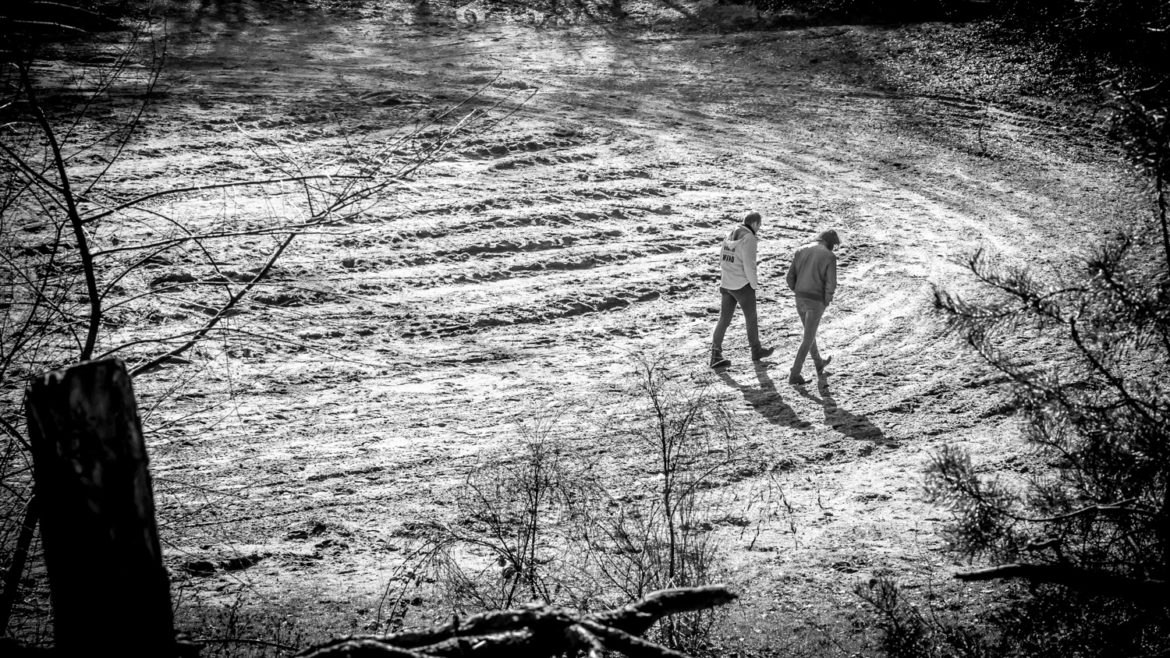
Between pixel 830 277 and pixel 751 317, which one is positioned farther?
pixel 751 317

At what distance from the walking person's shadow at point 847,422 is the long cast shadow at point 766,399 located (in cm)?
29

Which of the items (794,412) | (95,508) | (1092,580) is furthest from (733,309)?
(95,508)

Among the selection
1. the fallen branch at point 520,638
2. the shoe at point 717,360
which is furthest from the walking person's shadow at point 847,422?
the fallen branch at point 520,638

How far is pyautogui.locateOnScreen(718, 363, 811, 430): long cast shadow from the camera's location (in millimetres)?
9031

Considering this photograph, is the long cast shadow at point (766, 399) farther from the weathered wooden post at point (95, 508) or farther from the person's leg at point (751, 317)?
the weathered wooden post at point (95, 508)

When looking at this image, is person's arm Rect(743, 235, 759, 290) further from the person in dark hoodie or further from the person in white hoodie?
the person in dark hoodie

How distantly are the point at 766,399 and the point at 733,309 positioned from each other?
113cm

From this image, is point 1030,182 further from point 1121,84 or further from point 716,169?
point 1121,84

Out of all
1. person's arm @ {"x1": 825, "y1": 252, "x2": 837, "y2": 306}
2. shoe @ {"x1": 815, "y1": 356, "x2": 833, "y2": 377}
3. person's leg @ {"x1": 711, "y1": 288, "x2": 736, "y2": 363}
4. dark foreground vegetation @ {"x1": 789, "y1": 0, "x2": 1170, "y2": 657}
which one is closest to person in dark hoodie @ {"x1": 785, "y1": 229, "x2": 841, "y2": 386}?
person's arm @ {"x1": 825, "y1": 252, "x2": 837, "y2": 306}

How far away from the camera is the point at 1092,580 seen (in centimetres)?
334

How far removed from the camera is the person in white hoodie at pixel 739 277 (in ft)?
31.4

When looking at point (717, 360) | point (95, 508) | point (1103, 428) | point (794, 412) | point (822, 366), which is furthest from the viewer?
point (717, 360)

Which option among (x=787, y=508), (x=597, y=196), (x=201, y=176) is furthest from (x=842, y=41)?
(x=787, y=508)

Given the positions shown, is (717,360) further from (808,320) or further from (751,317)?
(808,320)
